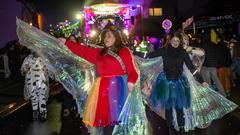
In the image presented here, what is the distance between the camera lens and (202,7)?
43969 mm

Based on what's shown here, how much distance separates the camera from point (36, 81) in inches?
377

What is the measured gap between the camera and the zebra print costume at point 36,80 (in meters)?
9.50

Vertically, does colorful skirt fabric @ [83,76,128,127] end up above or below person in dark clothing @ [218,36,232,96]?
above

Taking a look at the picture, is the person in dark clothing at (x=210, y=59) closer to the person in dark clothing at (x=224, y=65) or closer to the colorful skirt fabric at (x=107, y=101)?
the person in dark clothing at (x=224, y=65)

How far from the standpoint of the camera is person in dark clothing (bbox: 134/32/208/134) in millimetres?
7238

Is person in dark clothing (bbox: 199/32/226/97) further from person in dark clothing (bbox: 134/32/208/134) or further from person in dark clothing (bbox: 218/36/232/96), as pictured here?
person in dark clothing (bbox: 134/32/208/134)

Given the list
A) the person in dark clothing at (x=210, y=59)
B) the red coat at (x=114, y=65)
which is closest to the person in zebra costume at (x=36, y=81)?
the red coat at (x=114, y=65)

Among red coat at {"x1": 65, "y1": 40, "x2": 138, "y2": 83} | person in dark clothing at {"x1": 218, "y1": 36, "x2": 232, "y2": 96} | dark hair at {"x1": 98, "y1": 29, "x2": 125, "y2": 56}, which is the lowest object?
person in dark clothing at {"x1": 218, "y1": 36, "x2": 232, "y2": 96}

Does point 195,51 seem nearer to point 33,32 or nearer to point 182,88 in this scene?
point 182,88

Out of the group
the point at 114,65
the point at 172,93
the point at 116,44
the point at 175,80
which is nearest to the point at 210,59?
the point at 175,80

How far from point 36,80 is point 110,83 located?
14.9 ft

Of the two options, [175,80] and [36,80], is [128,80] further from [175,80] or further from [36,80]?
[36,80]

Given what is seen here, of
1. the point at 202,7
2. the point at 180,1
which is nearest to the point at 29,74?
the point at 202,7

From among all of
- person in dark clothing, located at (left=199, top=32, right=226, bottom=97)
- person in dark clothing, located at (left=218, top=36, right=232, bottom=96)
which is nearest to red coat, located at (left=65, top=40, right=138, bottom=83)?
person in dark clothing, located at (left=199, top=32, right=226, bottom=97)
